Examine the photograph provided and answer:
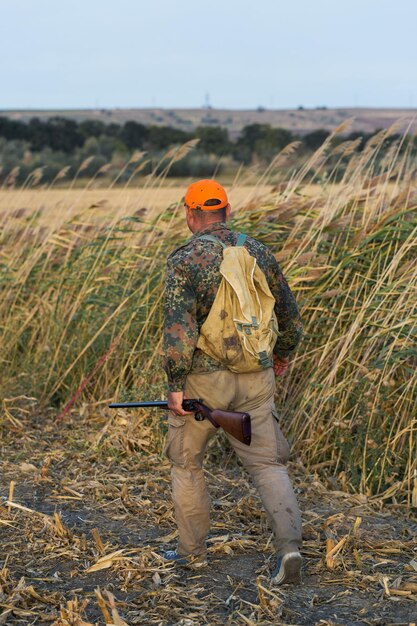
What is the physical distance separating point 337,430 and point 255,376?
1666 mm

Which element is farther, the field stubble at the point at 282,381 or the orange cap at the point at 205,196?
the field stubble at the point at 282,381

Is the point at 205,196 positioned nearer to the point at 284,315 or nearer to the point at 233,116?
the point at 284,315

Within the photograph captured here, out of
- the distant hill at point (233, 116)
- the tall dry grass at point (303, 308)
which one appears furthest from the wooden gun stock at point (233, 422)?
the distant hill at point (233, 116)

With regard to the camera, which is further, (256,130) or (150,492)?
(256,130)

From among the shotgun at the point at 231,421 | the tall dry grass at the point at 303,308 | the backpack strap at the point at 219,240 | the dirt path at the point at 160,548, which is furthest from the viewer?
the tall dry grass at the point at 303,308

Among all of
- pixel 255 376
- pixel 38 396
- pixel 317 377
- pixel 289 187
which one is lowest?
pixel 38 396

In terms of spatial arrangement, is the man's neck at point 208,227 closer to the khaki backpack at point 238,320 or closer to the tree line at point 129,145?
the khaki backpack at point 238,320

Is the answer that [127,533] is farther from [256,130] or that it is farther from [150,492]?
[256,130]

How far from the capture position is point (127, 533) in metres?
5.14

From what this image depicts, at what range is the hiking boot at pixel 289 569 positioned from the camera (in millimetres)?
4316

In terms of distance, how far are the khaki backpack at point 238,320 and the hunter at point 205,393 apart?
0.04 metres

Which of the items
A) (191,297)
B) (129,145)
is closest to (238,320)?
(191,297)

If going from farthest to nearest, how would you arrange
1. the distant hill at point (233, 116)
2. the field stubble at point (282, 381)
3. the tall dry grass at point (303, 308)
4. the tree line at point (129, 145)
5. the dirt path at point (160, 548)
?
the distant hill at point (233, 116), the tree line at point (129, 145), the tall dry grass at point (303, 308), the field stubble at point (282, 381), the dirt path at point (160, 548)

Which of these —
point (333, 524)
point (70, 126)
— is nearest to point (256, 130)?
point (70, 126)
